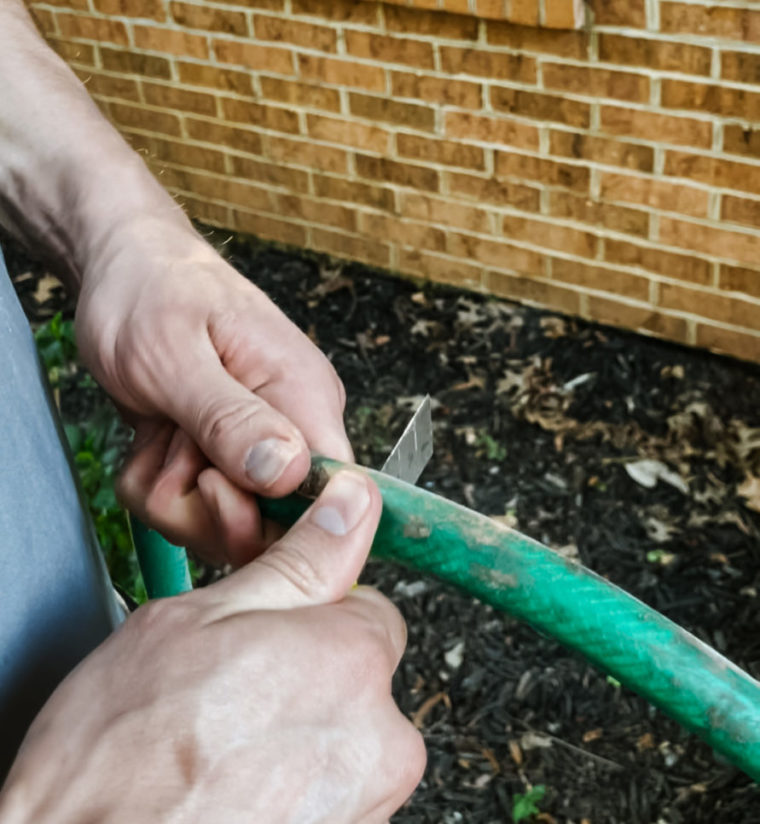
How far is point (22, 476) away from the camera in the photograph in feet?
3.26

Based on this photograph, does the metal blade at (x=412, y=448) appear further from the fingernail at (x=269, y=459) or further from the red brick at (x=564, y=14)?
the red brick at (x=564, y=14)

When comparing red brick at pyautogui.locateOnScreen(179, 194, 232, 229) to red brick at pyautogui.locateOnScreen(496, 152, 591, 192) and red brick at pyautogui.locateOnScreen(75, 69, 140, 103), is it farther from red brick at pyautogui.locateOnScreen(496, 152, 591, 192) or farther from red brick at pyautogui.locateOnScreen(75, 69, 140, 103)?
red brick at pyautogui.locateOnScreen(496, 152, 591, 192)

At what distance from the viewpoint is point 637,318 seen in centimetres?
379

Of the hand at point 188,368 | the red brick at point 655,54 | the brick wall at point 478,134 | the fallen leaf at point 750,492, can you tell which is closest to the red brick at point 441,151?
the brick wall at point 478,134

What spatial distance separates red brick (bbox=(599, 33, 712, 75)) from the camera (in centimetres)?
309

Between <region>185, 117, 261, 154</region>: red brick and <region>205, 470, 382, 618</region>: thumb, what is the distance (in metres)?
3.54

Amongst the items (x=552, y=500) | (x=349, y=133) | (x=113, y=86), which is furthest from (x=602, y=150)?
(x=113, y=86)

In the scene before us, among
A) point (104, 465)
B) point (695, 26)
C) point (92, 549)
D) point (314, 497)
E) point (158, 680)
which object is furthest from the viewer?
point (695, 26)

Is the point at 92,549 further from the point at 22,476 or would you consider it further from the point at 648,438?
the point at 648,438

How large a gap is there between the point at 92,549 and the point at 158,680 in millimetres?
434

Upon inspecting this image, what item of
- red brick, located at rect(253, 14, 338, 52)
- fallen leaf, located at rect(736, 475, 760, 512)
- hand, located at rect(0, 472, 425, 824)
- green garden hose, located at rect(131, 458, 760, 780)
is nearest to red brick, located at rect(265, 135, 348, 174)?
red brick, located at rect(253, 14, 338, 52)

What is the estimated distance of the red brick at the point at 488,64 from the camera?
3438mm

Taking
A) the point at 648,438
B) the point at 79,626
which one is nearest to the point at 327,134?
the point at 648,438

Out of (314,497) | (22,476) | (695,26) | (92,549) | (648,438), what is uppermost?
(22,476)
